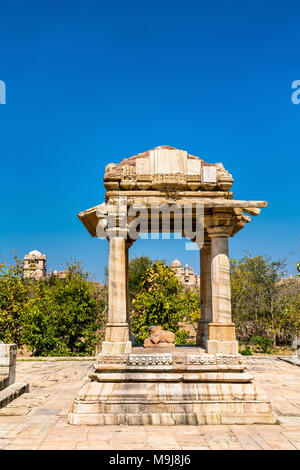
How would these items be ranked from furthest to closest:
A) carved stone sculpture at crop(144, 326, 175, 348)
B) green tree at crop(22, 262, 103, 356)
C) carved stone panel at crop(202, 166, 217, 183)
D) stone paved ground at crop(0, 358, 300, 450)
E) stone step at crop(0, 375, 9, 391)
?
green tree at crop(22, 262, 103, 356), stone step at crop(0, 375, 9, 391), carved stone sculpture at crop(144, 326, 175, 348), carved stone panel at crop(202, 166, 217, 183), stone paved ground at crop(0, 358, 300, 450)

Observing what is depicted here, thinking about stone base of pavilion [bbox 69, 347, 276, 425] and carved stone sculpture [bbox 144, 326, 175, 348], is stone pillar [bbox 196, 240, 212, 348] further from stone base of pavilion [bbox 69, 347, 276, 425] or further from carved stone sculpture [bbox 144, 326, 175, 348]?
stone base of pavilion [bbox 69, 347, 276, 425]

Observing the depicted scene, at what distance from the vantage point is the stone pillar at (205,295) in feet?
28.3

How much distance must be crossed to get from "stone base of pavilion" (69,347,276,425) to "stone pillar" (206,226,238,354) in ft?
0.89

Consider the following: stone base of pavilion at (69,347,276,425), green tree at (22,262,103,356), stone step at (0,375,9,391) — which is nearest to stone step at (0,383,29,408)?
stone step at (0,375,9,391)

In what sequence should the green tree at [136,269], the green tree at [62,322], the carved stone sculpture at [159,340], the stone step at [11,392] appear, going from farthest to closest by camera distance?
the green tree at [136,269] → the green tree at [62,322] → the carved stone sculpture at [159,340] → the stone step at [11,392]

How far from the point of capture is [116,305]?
7.00 metres

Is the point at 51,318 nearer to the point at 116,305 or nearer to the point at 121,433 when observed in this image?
the point at 116,305

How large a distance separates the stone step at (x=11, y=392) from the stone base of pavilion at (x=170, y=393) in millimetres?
1938

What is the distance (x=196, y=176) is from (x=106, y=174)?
5.72 ft

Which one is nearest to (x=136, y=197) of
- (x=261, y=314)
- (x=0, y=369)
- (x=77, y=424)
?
(x=77, y=424)

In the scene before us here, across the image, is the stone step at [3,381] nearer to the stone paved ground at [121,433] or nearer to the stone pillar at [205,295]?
the stone paved ground at [121,433]

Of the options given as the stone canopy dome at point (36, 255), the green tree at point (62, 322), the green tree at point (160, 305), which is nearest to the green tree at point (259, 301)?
the green tree at point (160, 305)

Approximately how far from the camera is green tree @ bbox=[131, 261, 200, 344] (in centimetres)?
1501
